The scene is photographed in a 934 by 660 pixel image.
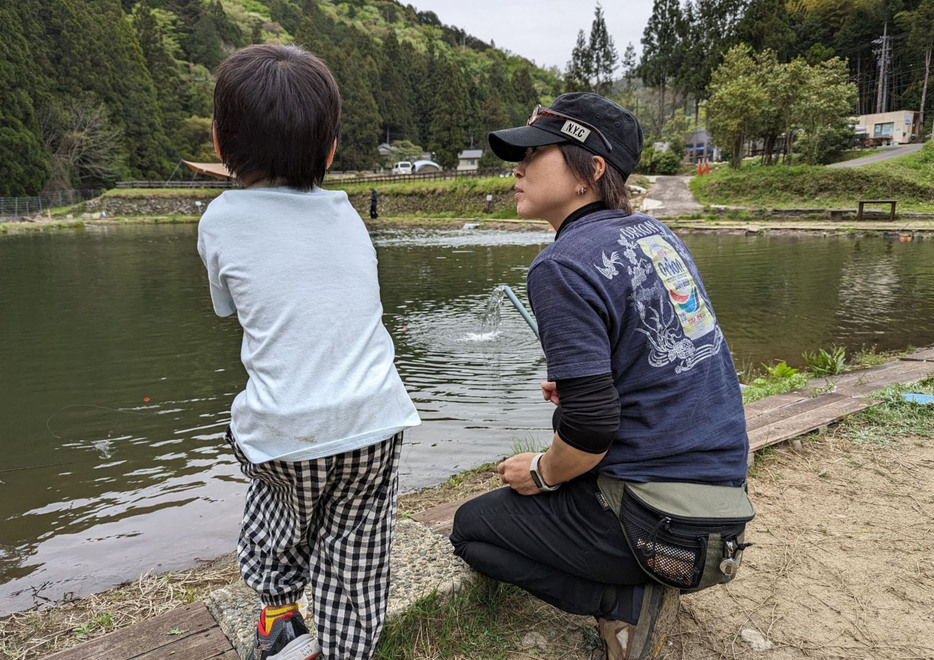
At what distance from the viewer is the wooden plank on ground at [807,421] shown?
118 inches

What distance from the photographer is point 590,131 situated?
5.06 feet

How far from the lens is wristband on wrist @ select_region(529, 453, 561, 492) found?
1.57 m

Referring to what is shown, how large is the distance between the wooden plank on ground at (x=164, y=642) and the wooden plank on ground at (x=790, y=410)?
2.50 meters

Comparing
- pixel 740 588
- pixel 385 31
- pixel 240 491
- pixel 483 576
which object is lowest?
pixel 240 491

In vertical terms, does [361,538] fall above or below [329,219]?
below

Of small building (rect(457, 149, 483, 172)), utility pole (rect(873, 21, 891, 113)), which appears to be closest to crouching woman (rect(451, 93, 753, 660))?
utility pole (rect(873, 21, 891, 113))

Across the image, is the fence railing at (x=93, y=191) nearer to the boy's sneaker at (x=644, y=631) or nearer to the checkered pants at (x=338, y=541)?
the checkered pants at (x=338, y=541)

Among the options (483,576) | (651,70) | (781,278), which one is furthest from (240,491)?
(651,70)

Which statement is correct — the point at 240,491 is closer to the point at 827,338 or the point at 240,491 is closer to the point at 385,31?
the point at 827,338

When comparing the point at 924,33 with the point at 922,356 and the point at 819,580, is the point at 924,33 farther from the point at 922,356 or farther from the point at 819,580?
the point at 819,580

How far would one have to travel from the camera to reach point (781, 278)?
37.3 ft

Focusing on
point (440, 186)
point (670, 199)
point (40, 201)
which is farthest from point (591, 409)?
point (40, 201)

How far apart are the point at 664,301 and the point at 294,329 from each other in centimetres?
81

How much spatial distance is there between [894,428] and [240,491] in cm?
358
